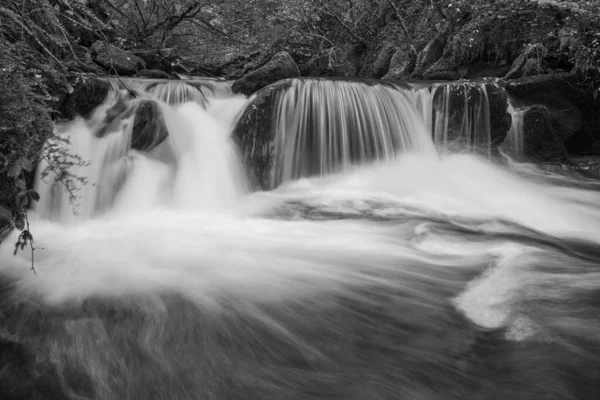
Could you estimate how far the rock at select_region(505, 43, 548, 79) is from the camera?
7938 mm

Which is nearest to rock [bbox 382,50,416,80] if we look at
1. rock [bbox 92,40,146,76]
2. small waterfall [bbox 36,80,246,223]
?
small waterfall [bbox 36,80,246,223]

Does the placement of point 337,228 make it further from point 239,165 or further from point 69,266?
point 69,266

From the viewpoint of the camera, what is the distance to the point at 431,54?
1112 centimetres

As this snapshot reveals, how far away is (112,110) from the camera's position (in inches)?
245

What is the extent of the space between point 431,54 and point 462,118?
439 centimetres

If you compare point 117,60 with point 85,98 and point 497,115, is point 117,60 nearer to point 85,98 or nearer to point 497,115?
point 85,98

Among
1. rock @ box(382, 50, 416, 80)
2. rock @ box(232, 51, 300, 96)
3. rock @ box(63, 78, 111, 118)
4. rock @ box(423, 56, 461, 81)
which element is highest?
rock @ box(382, 50, 416, 80)

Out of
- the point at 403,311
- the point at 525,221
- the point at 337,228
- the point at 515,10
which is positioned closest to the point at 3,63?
the point at 403,311

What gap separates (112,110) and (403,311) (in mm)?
5142

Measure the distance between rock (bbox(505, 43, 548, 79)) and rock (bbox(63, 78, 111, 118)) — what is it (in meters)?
7.33

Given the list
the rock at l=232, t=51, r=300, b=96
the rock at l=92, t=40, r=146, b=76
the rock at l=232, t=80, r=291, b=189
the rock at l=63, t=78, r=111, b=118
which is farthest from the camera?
the rock at l=92, t=40, r=146, b=76

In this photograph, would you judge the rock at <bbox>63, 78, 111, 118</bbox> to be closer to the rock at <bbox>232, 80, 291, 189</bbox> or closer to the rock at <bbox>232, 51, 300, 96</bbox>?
the rock at <bbox>232, 80, 291, 189</bbox>

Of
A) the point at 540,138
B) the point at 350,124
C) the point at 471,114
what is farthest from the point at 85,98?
the point at 540,138

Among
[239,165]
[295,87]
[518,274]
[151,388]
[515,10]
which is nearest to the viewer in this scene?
[151,388]
